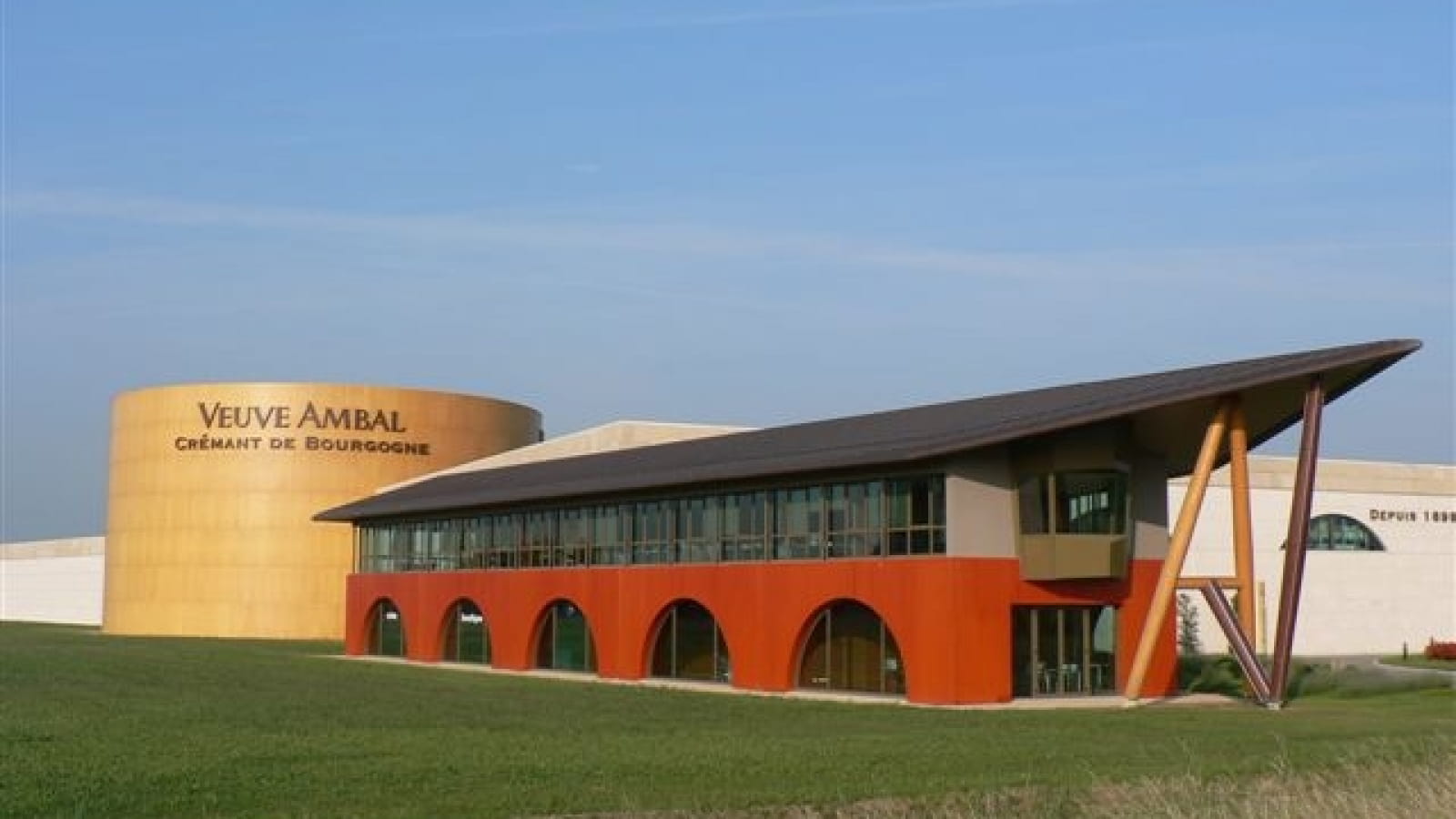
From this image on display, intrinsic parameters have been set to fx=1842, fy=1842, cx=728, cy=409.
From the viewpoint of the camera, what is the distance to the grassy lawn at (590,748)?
20078mm

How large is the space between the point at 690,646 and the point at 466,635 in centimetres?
1413

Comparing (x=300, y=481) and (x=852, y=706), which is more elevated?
(x=300, y=481)

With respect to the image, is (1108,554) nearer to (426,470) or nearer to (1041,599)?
(1041,599)

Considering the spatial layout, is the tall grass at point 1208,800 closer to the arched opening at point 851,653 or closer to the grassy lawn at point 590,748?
the grassy lawn at point 590,748

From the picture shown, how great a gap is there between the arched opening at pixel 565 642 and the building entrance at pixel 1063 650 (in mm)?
14059

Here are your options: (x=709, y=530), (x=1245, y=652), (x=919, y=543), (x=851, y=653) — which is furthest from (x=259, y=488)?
(x=1245, y=652)

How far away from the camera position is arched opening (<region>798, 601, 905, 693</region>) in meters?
39.4

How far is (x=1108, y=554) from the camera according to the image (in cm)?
3856

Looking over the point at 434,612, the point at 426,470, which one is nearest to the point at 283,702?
the point at 434,612

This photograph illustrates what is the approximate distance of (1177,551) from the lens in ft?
121

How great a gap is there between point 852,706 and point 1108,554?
6716 millimetres

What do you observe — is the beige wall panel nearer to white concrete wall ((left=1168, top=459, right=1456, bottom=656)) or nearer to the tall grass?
the tall grass

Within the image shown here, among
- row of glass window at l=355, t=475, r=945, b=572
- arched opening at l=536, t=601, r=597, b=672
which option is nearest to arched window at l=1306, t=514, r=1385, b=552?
arched opening at l=536, t=601, r=597, b=672

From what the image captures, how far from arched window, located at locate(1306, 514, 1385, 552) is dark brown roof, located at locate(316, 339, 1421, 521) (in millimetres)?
24408
